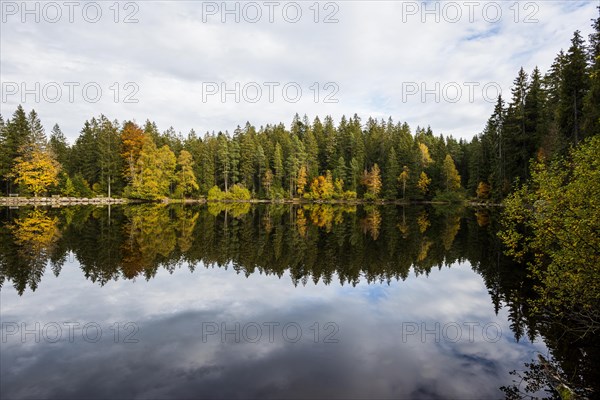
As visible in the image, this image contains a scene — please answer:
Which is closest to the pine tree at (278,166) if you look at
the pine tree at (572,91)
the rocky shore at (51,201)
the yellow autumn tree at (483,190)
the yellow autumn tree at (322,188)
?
the yellow autumn tree at (322,188)

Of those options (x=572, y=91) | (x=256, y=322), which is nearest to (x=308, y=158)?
(x=572, y=91)

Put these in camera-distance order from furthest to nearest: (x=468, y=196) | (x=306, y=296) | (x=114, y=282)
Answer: (x=468, y=196) → (x=114, y=282) → (x=306, y=296)

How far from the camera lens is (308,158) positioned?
9256 cm

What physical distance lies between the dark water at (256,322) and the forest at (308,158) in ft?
91.4

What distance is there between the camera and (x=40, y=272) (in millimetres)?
14977

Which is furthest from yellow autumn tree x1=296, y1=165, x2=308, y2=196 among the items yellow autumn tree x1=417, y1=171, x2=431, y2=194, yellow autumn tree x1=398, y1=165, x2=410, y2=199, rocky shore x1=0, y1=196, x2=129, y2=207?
rocky shore x1=0, y1=196, x2=129, y2=207

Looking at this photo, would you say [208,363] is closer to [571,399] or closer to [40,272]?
[571,399]

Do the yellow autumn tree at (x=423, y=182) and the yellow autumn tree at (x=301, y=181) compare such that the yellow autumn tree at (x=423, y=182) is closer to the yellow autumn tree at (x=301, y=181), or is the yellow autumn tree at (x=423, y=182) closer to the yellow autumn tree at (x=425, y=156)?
the yellow autumn tree at (x=425, y=156)

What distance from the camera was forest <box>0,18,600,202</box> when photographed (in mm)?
48438

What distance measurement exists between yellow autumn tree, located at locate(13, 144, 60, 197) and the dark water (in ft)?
158

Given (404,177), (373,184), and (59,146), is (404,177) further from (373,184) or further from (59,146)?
(59,146)

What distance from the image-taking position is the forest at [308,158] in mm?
48438

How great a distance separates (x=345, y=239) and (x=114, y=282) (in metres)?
14.6

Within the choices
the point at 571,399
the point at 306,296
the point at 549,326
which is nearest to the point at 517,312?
the point at 549,326
